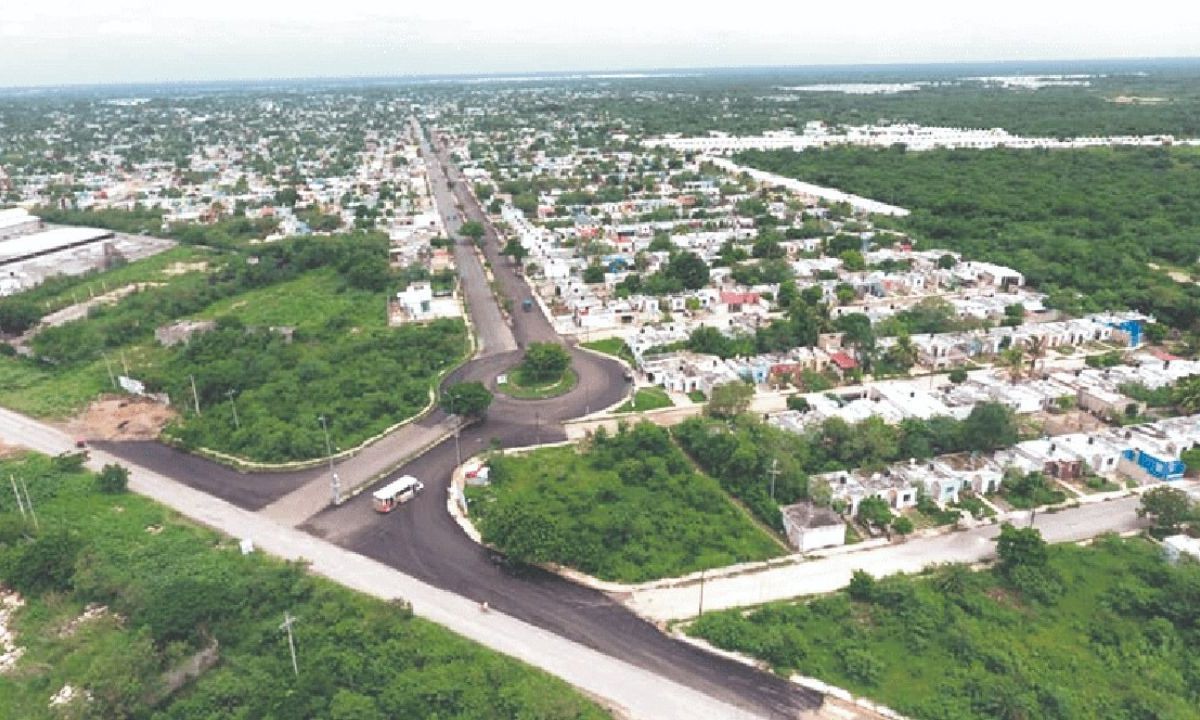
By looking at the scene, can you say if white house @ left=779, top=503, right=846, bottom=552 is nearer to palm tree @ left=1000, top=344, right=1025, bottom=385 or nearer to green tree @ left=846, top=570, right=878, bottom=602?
green tree @ left=846, top=570, right=878, bottom=602

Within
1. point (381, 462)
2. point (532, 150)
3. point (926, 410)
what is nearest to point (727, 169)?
point (532, 150)

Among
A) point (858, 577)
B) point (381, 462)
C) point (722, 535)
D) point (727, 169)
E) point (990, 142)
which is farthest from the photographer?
point (990, 142)

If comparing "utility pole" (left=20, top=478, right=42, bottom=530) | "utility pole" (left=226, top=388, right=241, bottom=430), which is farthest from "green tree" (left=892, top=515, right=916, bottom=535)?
"utility pole" (left=20, top=478, right=42, bottom=530)

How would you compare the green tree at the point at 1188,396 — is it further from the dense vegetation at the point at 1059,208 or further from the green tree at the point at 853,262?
the green tree at the point at 853,262

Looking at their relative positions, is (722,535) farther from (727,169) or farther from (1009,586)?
(727,169)

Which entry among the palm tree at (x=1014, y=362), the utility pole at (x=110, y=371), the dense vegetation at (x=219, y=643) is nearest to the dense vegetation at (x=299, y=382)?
the utility pole at (x=110, y=371)

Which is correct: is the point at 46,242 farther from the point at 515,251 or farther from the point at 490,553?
the point at 490,553
